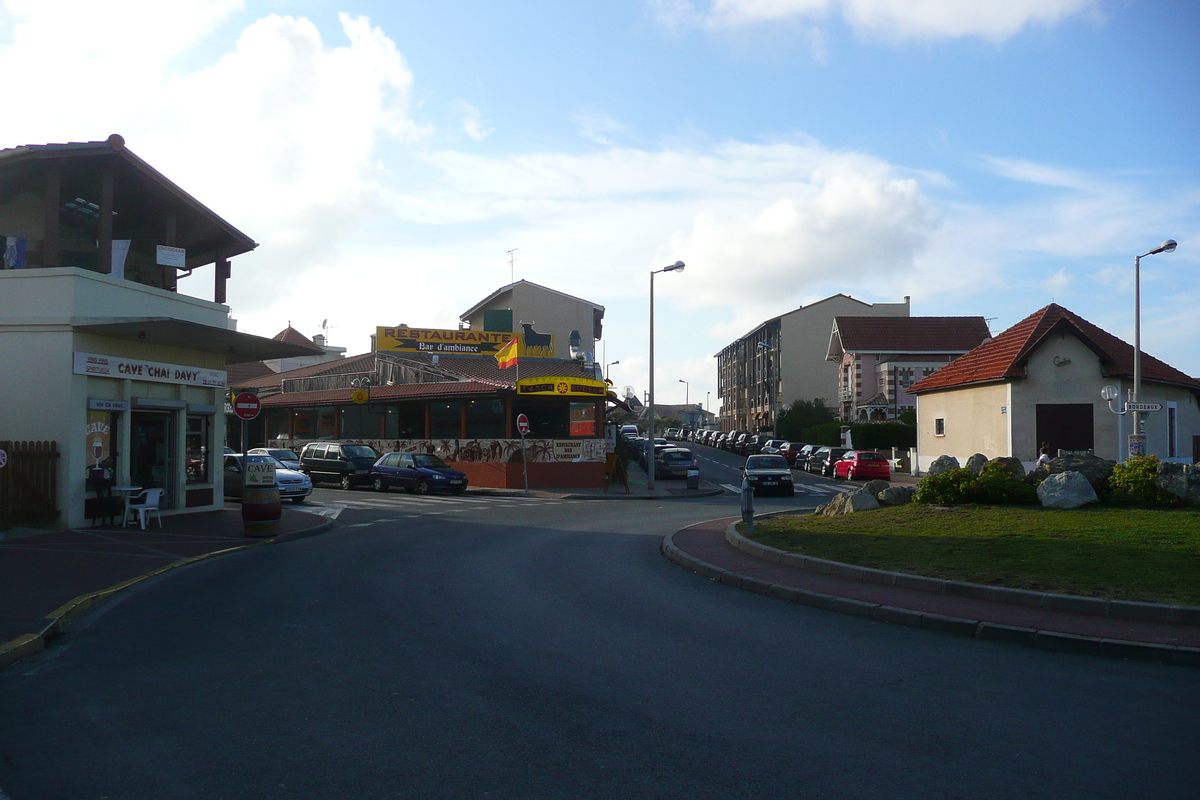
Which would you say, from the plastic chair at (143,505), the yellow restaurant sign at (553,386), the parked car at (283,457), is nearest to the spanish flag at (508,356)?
the yellow restaurant sign at (553,386)

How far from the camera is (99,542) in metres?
15.4

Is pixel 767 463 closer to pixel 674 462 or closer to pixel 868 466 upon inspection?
pixel 674 462

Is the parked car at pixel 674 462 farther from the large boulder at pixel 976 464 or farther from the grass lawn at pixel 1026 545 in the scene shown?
the grass lawn at pixel 1026 545

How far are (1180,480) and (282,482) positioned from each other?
71.0 feet

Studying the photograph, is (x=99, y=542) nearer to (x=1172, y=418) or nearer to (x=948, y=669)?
(x=948, y=669)

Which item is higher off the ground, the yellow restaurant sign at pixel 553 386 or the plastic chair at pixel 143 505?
the yellow restaurant sign at pixel 553 386

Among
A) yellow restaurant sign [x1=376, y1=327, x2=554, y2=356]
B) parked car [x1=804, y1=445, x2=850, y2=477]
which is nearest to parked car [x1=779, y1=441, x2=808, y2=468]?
parked car [x1=804, y1=445, x2=850, y2=477]

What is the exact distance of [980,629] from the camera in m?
8.54

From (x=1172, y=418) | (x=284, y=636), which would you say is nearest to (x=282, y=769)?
(x=284, y=636)

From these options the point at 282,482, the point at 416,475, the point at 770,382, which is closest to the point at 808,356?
the point at 770,382

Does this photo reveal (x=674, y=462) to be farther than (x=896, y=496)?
Yes

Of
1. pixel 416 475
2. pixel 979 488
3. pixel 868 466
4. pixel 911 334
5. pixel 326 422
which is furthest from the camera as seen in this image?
pixel 911 334

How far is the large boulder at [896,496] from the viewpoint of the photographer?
18109 mm

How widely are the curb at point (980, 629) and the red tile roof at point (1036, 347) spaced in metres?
24.1
